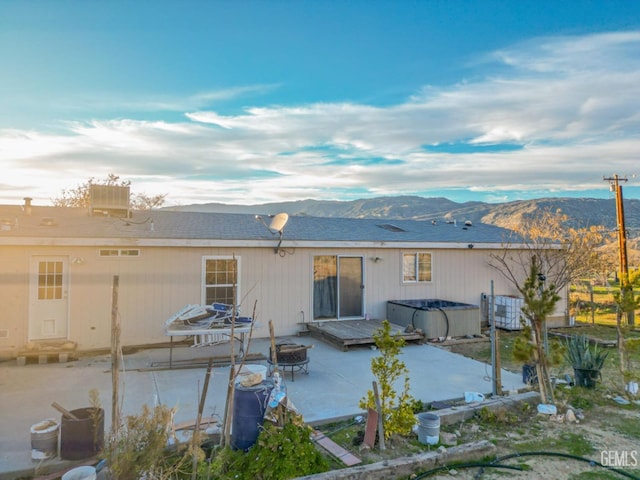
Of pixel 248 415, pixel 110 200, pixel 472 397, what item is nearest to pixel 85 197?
pixel 110 200

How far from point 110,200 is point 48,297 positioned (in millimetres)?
3056

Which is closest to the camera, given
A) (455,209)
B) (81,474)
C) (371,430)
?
(81,474)

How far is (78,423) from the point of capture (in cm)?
372

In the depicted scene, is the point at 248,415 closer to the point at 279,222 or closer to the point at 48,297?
the point at 279,222

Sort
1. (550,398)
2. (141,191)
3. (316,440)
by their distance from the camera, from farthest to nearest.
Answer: (141,191) < (550,398) < (316,440)

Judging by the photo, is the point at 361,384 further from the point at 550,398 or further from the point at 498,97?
the point at 498,97

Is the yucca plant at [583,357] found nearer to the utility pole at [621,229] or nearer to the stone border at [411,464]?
the stone border at [411,464]

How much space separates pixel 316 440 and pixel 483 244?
983cm

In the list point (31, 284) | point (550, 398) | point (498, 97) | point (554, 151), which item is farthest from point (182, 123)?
point (554, 151)

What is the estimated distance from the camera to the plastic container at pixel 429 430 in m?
4.29

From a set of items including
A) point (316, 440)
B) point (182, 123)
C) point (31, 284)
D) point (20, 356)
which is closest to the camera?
point (316, 440)

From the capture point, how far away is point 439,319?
9.91 metres

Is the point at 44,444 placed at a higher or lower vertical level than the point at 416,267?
lower

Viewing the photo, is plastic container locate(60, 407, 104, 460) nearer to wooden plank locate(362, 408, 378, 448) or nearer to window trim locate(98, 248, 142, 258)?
wooden plank locate(362, 408, 378, 448)
